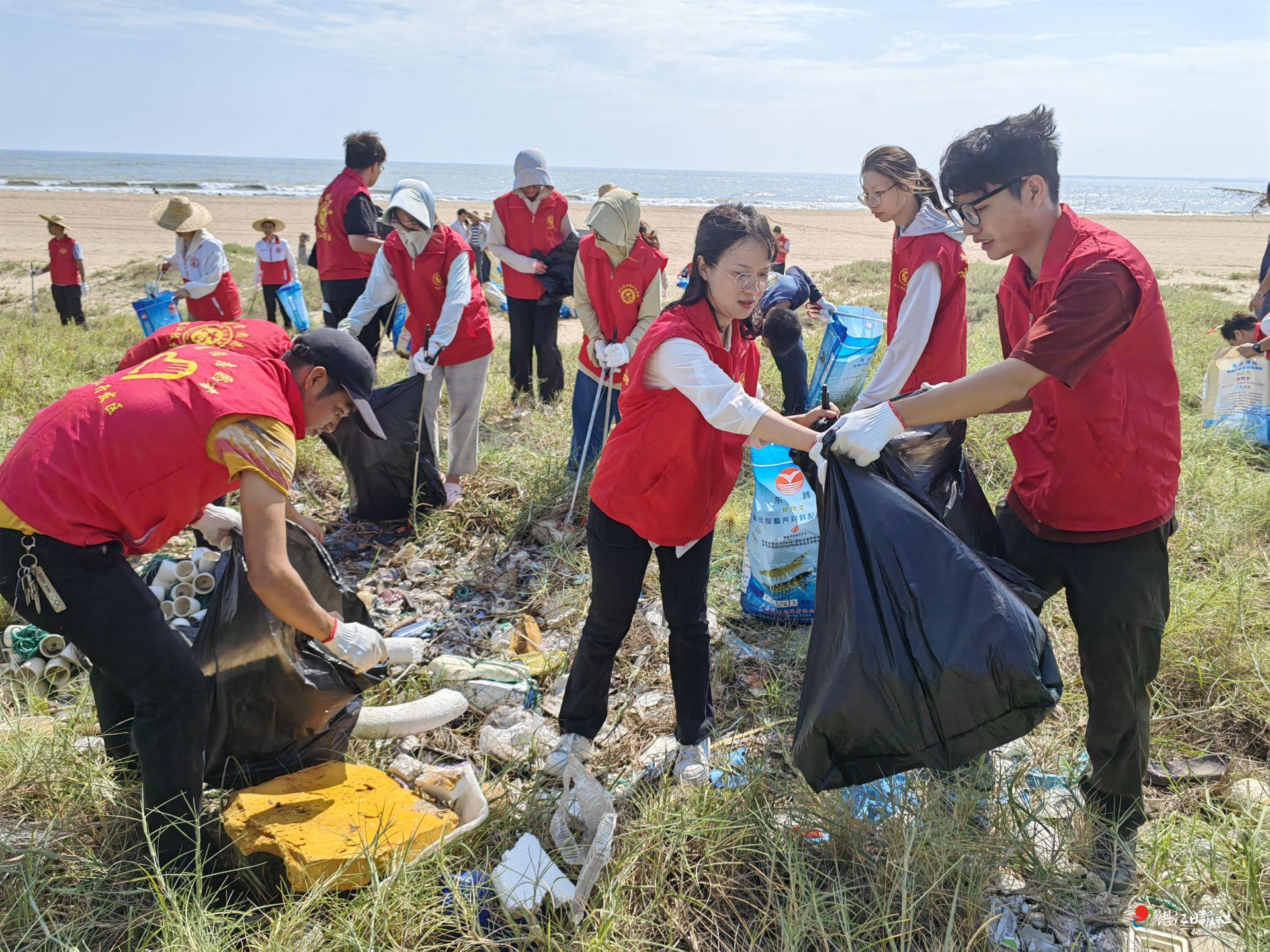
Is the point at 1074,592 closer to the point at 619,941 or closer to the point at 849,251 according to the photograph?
the point at 619,941

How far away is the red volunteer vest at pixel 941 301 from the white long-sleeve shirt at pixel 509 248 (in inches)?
113

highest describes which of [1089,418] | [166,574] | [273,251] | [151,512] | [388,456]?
[273,251]

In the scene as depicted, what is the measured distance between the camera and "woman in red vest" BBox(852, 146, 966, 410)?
3.29 m

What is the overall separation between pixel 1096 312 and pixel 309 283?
13912mm

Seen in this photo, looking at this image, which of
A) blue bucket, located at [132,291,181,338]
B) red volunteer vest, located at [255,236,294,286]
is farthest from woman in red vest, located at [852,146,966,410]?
red volunteer vest, located at [255,236,294,286]

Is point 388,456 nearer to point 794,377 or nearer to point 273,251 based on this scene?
point 794,377

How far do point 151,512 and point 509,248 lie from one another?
4182mm

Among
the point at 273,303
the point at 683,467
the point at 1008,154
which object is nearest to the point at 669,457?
the point at 683,467

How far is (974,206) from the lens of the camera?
2.08 meters

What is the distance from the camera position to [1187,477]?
4.37 metres

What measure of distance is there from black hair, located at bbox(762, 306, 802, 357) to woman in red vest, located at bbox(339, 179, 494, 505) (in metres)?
1.59

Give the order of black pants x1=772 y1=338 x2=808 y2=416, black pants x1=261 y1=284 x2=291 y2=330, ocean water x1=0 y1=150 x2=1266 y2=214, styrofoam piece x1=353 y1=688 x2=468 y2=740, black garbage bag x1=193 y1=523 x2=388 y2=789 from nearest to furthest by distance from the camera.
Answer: black garbage bag x1=193 y1=523 x2=388 y2=789, styrofoam piece x1=353 y1=688 x2=468 y2=740, black pants x1=772 y1=338 x2=808 y2=416, black pants x1=261 y1=284 x2=291 y2=330, ocean water x1=0 y1=150 x2=1266 y2=214

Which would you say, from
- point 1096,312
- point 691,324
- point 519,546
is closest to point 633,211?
point 519,546

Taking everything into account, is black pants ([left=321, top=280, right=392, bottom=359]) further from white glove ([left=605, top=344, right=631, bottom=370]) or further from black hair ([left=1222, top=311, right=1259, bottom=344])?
black hair ([left=1222, top=311, right=1259, bottom=344])
